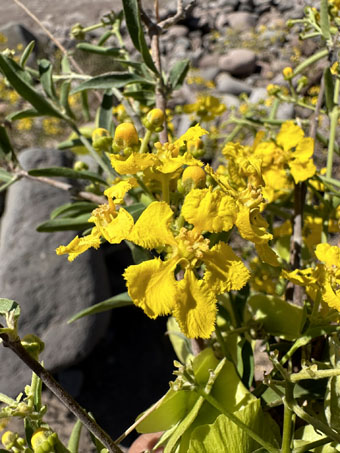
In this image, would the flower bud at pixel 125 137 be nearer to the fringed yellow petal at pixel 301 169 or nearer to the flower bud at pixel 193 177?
the flower bud at pixel 193 177

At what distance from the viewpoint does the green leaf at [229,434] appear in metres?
0.52

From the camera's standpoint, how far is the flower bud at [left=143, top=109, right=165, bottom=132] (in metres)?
0.65

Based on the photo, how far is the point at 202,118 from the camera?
102 centimetres

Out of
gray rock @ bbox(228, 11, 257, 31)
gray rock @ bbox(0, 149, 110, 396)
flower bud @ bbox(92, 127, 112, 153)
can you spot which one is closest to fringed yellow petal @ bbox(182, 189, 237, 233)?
flower bud @ bbox(92, 127, 112, 153)

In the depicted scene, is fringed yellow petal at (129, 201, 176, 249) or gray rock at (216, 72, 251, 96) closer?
fringed yellow petal at (129, 201, 176, 249)

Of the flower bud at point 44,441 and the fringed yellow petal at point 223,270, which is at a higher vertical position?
the fringed yellow petal at point 223,270

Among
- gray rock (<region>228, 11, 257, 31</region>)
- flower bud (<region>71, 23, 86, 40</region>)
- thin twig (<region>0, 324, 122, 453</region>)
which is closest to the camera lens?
Result: thin twig (<region>0, 324, 122, 453</region>)

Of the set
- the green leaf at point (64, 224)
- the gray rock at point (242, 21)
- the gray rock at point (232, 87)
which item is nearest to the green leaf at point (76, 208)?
the green leaf at point (64, 224)

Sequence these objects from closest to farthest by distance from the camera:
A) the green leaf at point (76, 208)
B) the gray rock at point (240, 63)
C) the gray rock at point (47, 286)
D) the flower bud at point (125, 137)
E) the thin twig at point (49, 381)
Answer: the thin twig at point (49, 381), the flower bud at point (125, 137), the green leaf at point (76, 208), the gray rock at point (47, 286), the gray rock at point (240, 63)

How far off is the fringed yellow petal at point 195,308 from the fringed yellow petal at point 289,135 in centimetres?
43

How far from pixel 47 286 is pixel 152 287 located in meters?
1.51

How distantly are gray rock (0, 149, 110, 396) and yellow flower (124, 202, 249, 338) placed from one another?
4.68 ft

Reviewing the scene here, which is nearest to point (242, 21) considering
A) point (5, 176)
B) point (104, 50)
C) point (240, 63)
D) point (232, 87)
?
point (240, 63)

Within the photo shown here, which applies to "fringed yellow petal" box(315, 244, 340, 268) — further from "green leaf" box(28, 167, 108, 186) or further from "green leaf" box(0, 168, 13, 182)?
"green leaf" box(0, 168, 13, 182)
